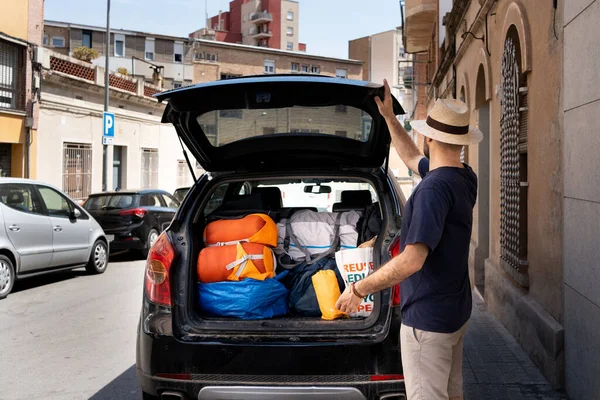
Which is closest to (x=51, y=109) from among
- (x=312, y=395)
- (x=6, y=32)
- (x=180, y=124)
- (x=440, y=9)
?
(x=6, y=32)

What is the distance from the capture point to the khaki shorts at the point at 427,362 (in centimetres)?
307

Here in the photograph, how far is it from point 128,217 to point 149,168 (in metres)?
19.1

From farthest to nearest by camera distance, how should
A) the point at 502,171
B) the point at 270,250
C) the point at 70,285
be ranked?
the point at 70,285 → the point at 502,171 → the point at 270,250

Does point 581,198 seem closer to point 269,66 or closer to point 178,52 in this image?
point 178,52

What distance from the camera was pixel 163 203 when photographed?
15555mm

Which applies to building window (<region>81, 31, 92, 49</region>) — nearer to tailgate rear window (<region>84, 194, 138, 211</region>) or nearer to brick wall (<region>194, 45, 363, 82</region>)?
brick wall (<region>194, 45, 363, 82</region>)

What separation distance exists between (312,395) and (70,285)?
8041 mm

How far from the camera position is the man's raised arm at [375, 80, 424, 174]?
417 cm

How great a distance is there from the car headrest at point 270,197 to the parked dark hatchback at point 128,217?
8875 mm

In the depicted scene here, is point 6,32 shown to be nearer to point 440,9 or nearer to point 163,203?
point 163,203

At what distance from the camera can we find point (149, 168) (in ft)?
107

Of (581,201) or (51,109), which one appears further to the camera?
(51,109)

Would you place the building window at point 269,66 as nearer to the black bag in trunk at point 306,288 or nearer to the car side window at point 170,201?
the car side window at point 170,201

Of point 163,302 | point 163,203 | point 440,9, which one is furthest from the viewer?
point 440,9
